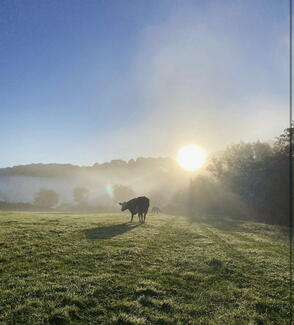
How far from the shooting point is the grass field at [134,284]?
28.8 ft

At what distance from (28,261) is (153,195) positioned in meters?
162

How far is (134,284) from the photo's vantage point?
1155 cm

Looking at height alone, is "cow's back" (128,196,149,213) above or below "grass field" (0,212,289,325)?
above

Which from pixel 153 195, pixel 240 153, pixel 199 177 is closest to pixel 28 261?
pixel 240 153

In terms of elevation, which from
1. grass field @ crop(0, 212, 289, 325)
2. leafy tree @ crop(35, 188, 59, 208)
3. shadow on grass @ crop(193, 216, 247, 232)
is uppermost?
grass field @ crop(0, 212, 289, 325)

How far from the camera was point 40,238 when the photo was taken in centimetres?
2062

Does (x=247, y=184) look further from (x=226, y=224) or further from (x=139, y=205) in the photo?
(x=139, y=205)

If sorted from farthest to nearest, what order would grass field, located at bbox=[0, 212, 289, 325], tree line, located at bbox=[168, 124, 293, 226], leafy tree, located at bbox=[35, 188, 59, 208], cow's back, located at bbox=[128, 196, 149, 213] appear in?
leafy tree, located at bbox=[35, 188, 59, 208] < tree line, located at bbox=[168, 124, 293, 226] < cow's back, located at bbox=[128, 196, 149, 213] < grass field, located at bbox=[0, 212, 289, 325]

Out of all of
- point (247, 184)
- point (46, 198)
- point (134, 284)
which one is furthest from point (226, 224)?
point (46, 198)

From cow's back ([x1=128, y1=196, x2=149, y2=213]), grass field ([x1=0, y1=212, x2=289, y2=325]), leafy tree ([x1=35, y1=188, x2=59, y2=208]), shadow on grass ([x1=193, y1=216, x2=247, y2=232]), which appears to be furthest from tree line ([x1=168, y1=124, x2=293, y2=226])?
leafy tree ([x1=35, y1=188, x2=59, y2=208])

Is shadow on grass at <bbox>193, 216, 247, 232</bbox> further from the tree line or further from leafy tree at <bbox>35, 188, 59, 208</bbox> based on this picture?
leafy tree at <bbox>35, 188, 59, 208</bbox>

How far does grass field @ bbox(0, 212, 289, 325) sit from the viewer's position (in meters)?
8.78

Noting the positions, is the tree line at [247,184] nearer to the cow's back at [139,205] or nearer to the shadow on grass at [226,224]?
the shadow on grass at [226,224]

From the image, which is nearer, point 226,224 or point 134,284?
point 134,284
